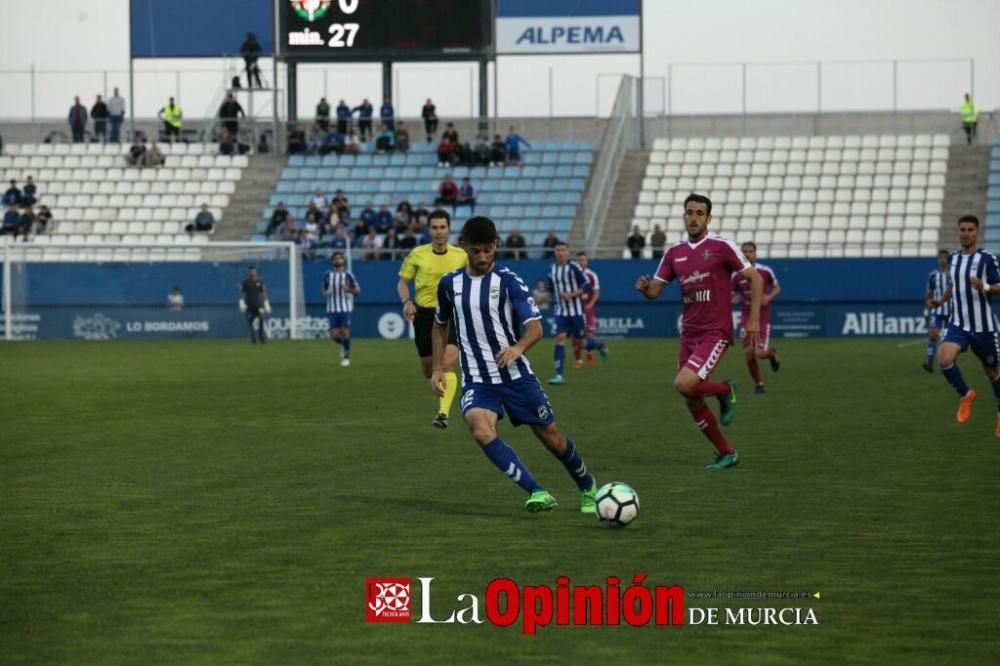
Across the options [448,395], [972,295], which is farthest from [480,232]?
[972,295]

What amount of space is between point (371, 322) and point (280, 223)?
4203mm

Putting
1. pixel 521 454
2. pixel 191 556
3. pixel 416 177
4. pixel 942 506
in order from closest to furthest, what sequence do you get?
1. pixel 191 556
2. pixel 942 506
3. pixel 521 454
4. pixel 416 177

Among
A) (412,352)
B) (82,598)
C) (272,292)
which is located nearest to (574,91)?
(272,292)

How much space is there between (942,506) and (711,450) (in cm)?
389

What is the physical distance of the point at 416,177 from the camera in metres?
48.8

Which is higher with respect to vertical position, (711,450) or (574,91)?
(574,91)

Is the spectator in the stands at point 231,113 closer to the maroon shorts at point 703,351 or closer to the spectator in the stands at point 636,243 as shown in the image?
the spectator in the stands at point 636,243

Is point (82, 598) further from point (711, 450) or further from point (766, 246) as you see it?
point (766, 246)

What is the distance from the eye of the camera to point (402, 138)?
49719 mm

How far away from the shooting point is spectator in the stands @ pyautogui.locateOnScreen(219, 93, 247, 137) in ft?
166

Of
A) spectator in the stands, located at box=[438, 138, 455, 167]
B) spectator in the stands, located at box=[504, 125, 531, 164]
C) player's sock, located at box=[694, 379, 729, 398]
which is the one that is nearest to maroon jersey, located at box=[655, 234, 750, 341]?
player's sock, located at box=[694, 379, 729, 398]

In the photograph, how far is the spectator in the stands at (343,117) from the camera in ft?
165

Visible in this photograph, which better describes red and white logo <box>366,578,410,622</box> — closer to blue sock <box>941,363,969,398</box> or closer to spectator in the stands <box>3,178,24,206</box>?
blue sock <box>941,363,969,398</box>

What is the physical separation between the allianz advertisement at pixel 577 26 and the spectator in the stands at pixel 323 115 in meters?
5.99
